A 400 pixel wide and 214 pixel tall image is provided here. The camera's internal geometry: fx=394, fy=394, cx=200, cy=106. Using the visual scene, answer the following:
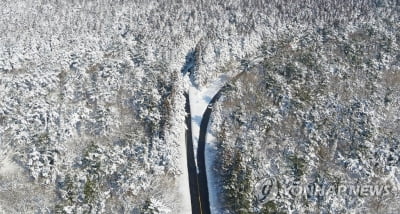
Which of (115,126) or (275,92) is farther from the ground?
(275,92)

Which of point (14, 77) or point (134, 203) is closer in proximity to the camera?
point (134, 203)

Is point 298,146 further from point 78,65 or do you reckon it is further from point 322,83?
point 78,65

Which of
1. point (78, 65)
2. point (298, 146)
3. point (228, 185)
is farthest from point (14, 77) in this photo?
point (298, 146)

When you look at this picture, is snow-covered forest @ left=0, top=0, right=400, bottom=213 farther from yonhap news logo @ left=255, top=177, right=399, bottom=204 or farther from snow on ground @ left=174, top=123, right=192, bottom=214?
yonhap news logo @ left=255, top=177, right=399, bottom=204

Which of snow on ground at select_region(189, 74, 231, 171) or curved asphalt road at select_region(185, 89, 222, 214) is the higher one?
snow on ground at select_region(189, 74, 231, 171)

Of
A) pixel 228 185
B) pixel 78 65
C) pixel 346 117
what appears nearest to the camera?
pixel 228 185

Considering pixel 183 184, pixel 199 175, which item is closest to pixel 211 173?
pixel 199 175

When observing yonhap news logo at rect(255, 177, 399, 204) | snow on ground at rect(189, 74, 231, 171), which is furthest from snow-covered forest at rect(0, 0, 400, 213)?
snow on ground at rect(189, 74, 231, 171)

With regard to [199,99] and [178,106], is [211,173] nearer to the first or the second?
[178,106]

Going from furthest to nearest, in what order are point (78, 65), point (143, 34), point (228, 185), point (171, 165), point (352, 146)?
1. point (143, 34)
2. point (78, 65)
3. point (352, 146)
4. point (171, 165)
5. point (228, 185)
